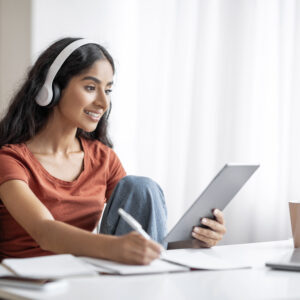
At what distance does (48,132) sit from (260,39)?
139 centimetres

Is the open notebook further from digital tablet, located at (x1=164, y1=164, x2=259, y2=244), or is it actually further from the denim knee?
the denim knee

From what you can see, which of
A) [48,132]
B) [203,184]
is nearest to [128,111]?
[203,184]

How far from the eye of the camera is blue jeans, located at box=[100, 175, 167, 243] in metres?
1.38

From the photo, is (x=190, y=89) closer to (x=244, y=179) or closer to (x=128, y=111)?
(x=128, y=111)

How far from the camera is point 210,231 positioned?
54.2 inches

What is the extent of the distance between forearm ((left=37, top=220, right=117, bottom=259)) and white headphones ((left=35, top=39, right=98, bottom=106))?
491mm

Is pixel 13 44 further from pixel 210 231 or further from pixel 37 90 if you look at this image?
pixel 210 231

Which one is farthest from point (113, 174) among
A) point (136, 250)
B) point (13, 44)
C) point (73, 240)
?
point (13, 44)

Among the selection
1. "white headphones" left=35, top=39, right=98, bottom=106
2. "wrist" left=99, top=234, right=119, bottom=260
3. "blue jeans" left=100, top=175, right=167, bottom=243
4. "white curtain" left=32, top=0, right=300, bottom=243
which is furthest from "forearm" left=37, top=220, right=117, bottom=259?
"white curtain" left=32, top=0, right=300, bottom=243

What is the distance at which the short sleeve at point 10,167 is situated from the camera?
1.47 m

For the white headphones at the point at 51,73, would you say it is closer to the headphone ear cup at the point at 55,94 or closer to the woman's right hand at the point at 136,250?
the headphone ear cup at the point at 55,94

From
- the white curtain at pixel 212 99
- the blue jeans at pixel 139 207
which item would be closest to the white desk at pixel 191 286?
the blue jeans at pixel 139 207

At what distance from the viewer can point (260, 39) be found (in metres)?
2.73

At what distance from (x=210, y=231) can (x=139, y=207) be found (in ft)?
0.60
